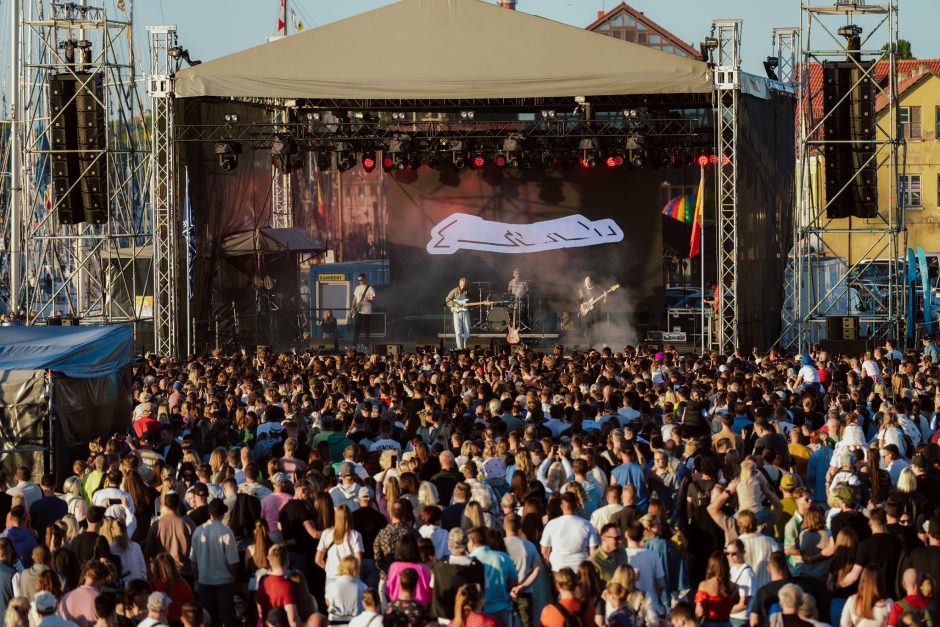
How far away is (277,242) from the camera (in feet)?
105

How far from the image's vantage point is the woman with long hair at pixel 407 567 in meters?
8.31

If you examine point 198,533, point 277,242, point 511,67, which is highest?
point 511,67

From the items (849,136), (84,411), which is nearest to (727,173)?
(849,136)

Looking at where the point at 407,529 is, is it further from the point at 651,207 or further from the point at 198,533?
the point at 651,207

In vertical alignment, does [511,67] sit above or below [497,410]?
above

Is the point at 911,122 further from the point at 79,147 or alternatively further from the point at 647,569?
the point at 647,569

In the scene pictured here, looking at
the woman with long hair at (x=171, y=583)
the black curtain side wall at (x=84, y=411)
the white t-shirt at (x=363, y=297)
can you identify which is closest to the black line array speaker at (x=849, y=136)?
the white t-shirt at (x=363, y=297)

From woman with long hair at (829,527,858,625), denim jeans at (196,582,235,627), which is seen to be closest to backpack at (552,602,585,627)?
woman with long hair at (829,527,858,625)

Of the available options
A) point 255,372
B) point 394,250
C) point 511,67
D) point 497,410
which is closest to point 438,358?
point 255,372

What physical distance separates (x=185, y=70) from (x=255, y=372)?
7772 millimetres

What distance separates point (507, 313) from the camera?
30.9 meters

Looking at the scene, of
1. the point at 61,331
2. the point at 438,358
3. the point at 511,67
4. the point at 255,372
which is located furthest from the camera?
the point at 511,67

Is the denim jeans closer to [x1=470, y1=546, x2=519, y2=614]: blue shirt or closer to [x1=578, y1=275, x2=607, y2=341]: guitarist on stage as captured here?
[x1=470, y1=546, x2=519, y2=614]: blue shirt

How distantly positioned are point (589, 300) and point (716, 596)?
23158 millimetres
